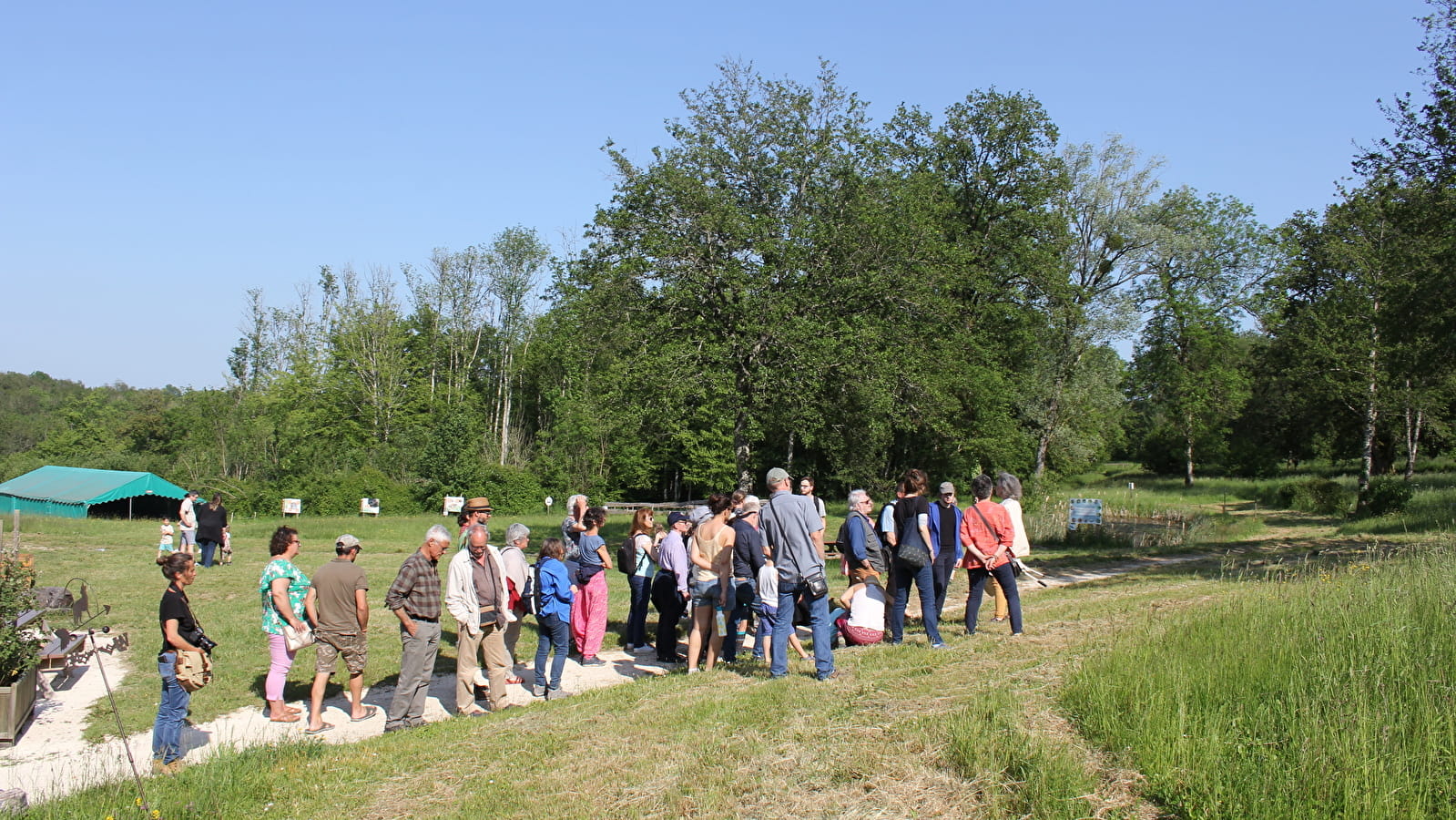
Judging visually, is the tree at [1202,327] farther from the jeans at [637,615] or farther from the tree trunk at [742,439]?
the jeans at [637,615]

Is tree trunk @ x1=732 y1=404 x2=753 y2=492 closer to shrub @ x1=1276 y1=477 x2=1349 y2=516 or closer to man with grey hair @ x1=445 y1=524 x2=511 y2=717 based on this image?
man with grey hair @ x1=445 y1=524 x2=511 y2=717

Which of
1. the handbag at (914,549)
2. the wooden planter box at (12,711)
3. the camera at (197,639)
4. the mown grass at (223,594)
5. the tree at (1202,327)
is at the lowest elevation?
the mown grass at (223,594)

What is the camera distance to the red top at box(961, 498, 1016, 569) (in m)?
9.00

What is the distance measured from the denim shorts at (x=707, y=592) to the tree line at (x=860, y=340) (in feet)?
33.6

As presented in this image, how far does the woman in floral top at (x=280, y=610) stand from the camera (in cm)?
798

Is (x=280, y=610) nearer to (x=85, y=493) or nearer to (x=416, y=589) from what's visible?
(x=416, y=589)

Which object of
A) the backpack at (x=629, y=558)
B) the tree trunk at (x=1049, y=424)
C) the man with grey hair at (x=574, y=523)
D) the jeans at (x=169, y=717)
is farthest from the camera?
the tree trunk at (x=1049, y=424)

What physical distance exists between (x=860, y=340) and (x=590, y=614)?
1154 centimetres

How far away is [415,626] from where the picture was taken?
7676mm

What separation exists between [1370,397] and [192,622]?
3911 centimetres

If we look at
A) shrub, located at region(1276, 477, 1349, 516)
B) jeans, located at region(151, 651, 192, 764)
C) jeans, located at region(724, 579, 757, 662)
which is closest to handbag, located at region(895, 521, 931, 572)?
jeans, located at region(724, 579, 757, 662)

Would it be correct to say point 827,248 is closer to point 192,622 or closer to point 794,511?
point 794,511

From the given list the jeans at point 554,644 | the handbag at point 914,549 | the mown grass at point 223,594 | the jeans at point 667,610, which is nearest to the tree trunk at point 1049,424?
the mown grass at point 223,594

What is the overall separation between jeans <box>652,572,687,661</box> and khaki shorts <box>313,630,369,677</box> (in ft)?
9.74
